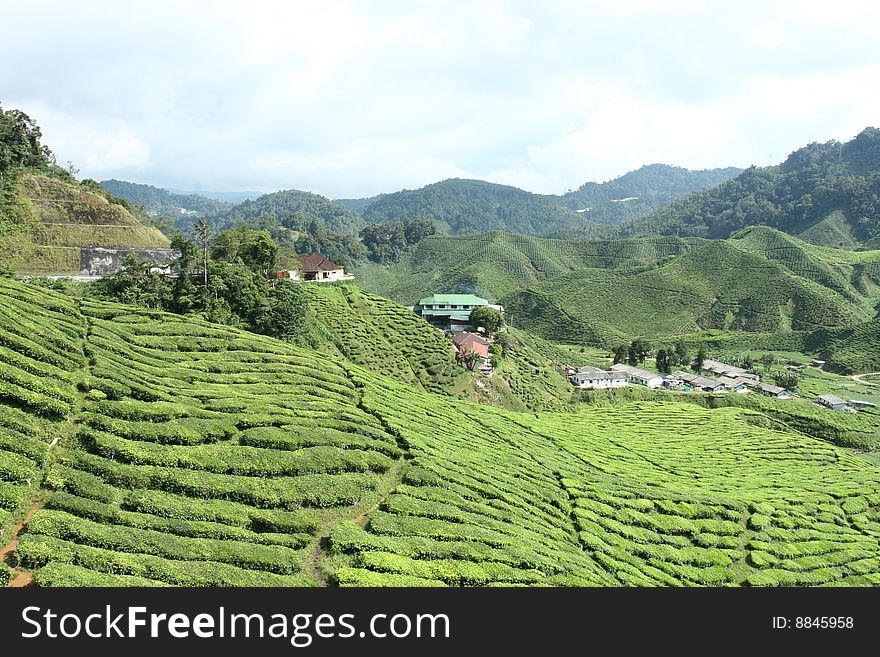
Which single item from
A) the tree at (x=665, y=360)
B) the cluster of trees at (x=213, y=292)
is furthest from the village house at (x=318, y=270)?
the tree at (x=665, y=360)

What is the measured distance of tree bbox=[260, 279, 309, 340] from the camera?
44969mm

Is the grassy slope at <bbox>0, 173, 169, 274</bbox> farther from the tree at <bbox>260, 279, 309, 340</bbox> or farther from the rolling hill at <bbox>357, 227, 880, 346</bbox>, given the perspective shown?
the rolling hill at <bbox>357, 227, 880, 346</bbox>

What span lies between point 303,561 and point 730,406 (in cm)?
7362

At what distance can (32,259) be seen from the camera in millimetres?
59750

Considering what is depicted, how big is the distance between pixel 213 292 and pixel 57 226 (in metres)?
35.4

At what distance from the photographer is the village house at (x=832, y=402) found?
80625mm

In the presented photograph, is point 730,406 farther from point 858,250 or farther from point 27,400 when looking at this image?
point 858,250

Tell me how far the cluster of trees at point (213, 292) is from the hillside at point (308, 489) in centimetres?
619

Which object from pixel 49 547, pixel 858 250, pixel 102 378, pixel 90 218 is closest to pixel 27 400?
pixel 102 378

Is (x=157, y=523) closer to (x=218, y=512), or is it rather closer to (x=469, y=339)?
(x=218, y=512)

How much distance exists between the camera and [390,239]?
180750mm

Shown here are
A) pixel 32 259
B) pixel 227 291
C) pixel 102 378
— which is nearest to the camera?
pixel 102 378

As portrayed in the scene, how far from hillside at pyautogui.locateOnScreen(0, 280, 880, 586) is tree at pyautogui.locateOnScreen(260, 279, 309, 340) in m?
7.43

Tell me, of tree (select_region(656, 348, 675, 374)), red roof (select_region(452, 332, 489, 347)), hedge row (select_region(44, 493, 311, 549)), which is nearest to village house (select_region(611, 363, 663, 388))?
tree (select_region(656, 348, 675, 374))
